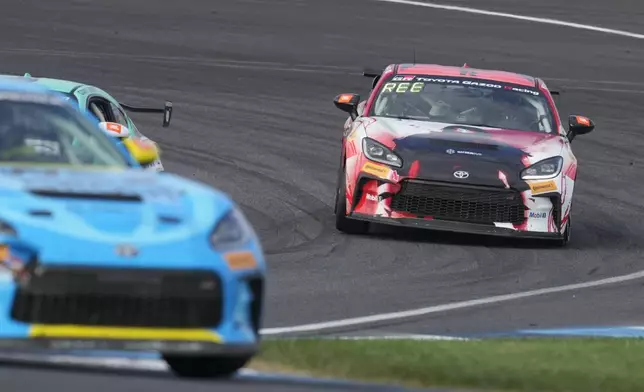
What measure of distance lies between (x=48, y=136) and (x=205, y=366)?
4.63ft

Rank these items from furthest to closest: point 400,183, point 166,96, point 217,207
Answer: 1. point 166,96
2. point 400,183
3. point 217,207

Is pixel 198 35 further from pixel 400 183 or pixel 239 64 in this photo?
pixel 400 183

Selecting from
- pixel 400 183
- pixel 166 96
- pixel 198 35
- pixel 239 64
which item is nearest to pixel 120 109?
pixel 400 183

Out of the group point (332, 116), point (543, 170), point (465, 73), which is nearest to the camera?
point (543, 170)

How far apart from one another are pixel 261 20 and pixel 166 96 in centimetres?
583

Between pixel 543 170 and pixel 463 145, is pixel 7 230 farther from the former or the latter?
pixel 543 170

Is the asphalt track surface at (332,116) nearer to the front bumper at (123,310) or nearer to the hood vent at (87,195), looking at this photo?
the front bumper at (123,310)

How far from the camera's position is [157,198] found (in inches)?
324

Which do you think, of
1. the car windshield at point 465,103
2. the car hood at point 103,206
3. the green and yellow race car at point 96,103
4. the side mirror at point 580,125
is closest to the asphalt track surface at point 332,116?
the car hood at point 103,206

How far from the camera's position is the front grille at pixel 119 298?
7680 mm

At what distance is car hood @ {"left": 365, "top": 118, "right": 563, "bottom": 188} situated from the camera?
1528cm

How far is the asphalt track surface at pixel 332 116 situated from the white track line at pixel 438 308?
12cm

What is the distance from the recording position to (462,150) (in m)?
15.4

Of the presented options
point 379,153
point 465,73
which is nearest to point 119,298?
point 379,153
